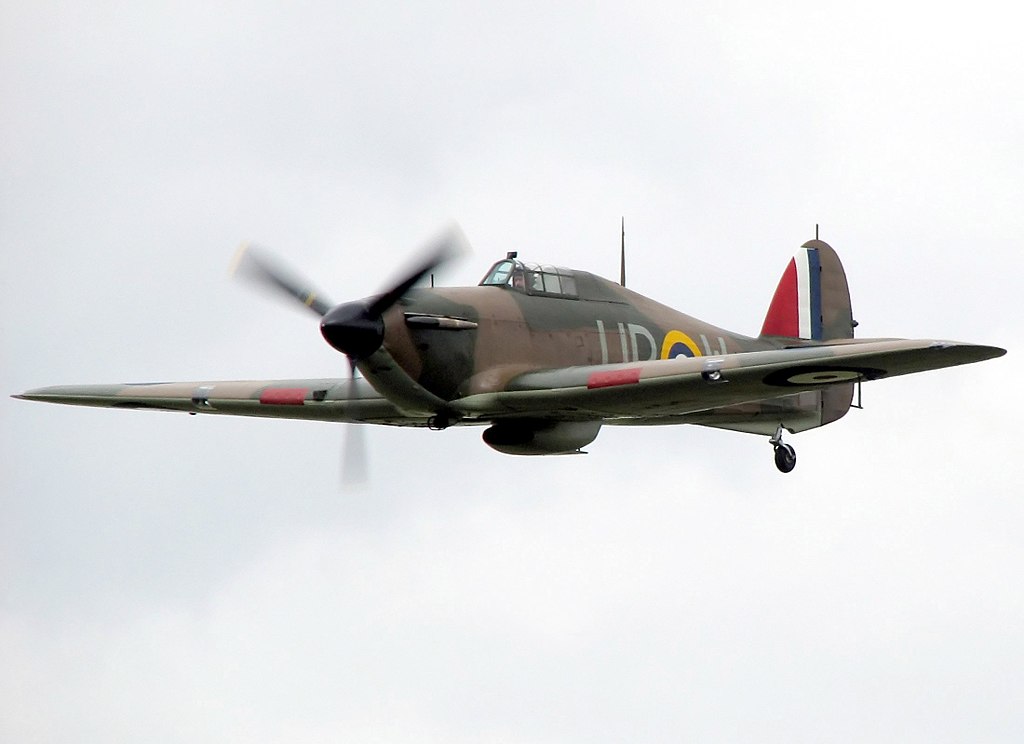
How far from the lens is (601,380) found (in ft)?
64.5

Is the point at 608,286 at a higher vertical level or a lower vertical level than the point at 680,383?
higher

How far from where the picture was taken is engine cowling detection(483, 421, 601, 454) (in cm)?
2147

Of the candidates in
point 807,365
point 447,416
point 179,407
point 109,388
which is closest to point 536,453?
point 447,416

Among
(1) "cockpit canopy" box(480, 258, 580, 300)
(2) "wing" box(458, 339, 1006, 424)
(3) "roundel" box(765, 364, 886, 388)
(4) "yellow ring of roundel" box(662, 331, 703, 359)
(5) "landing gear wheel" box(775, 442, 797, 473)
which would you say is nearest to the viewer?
(2) "wing" box(458, 339, 1006, 424)

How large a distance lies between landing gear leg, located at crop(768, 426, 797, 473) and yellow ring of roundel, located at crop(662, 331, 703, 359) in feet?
8.49

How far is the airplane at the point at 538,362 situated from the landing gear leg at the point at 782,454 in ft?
1.93

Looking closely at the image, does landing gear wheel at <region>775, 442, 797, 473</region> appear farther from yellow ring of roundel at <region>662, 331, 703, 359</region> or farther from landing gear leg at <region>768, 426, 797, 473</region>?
yellow ring of roundel at <region>662, 331, 703, 359</region>

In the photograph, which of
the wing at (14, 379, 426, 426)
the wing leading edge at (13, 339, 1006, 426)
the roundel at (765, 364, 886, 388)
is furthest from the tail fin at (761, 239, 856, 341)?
the wing at (14, 379, 426, 426)

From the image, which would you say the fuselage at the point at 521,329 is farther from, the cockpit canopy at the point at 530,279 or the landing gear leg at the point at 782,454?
the landing gear leg at the point at 782,454

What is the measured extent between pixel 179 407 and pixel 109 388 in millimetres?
1628

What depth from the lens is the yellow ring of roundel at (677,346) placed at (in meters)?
22.4

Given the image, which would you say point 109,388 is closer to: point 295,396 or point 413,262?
point 295,396

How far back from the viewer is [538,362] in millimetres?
20812

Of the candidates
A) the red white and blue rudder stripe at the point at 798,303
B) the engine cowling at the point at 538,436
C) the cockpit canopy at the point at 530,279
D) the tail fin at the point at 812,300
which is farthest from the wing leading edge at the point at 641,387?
the tail fin at the point at 812,300
